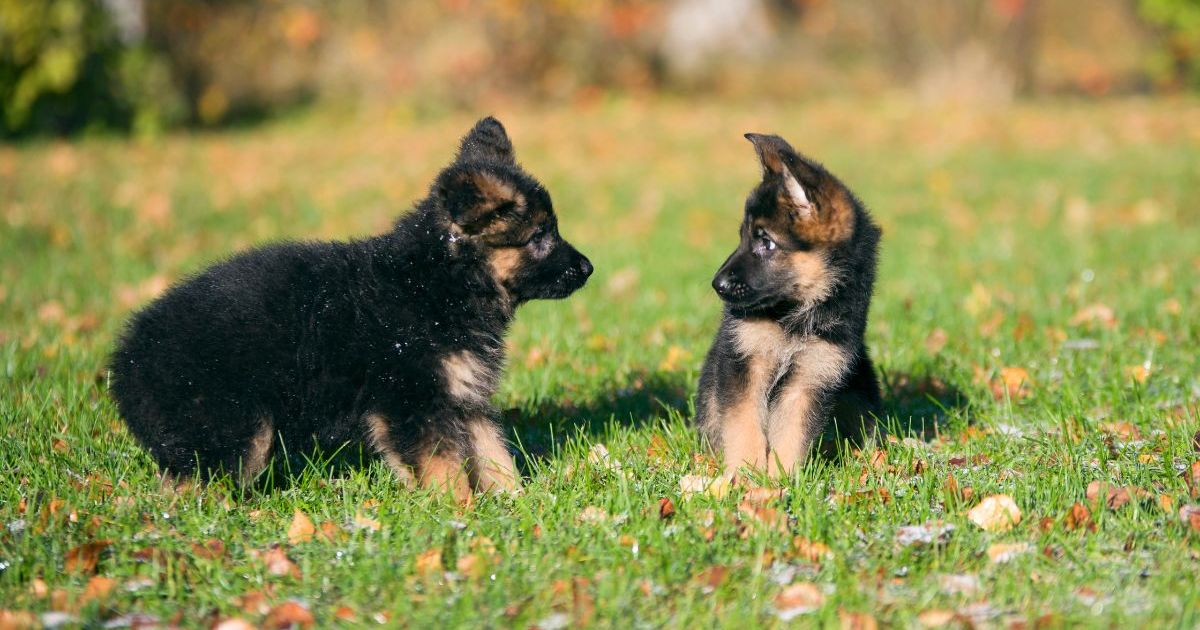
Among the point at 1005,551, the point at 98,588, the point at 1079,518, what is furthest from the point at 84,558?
the point at 1079,518

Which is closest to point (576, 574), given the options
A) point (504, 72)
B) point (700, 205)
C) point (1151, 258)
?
point (1151, 258)

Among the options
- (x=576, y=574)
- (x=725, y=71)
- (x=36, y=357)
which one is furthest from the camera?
(x=725, y=71)

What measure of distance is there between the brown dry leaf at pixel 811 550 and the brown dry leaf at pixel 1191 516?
4.29ft

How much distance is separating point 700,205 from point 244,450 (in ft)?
32.9

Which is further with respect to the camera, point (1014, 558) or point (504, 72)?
point (504, 72)

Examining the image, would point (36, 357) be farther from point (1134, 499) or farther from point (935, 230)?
point (935, 230)

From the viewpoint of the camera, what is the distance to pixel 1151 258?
33.2ft

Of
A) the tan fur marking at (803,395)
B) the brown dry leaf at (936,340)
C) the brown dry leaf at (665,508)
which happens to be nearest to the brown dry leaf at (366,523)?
the brown dry leaf at (665,508)

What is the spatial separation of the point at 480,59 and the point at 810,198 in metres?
19.4

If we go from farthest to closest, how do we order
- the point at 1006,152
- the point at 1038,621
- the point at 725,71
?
the point at 725,71, the point at 1006,152, the point at 1038,621

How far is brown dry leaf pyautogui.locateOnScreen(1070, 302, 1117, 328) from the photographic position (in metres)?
7.68

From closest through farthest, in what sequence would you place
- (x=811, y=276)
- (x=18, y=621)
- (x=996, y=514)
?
(x=18, y=621), (x=996, y=514), (x=811, y=276)

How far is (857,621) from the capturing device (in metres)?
3.67

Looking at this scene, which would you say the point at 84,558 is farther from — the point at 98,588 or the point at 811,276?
the point at 811,276
